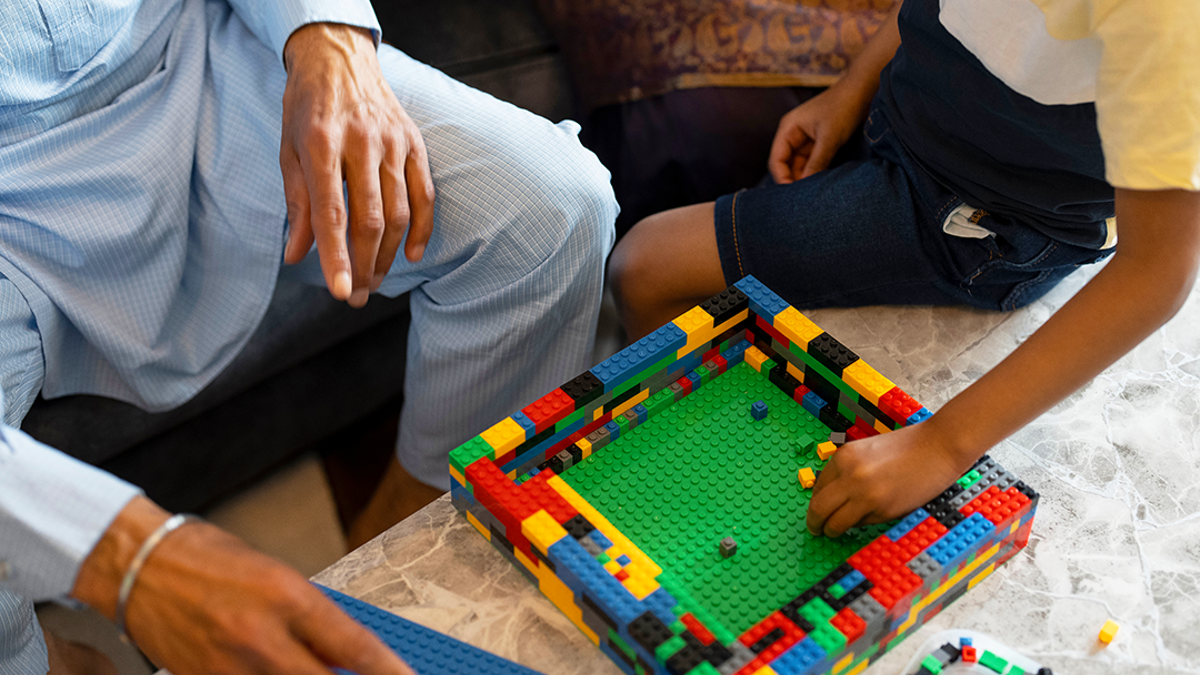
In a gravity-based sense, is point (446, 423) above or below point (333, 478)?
above

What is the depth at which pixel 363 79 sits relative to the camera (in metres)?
0.99

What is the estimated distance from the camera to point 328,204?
35.0 inches

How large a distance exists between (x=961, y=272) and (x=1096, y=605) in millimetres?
387

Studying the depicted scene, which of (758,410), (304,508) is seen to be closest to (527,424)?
(758,410)

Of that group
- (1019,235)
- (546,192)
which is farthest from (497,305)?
(1019,235)

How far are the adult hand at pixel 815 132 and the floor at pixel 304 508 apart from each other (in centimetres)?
35

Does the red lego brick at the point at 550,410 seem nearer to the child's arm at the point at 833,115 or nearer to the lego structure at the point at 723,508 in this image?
the lego structure at the point at 723,508

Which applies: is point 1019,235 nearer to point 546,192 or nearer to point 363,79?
point 546,192

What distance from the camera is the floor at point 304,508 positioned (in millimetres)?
1404

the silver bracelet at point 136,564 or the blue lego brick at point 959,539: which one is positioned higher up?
the silver bracelet at point 136,564

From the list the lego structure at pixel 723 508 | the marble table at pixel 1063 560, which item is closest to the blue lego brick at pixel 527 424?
the lego structure at pixel 723 508

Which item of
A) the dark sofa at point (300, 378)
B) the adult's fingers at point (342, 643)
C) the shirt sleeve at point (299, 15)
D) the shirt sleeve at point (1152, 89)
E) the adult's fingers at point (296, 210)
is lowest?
the dark sofa at point (300, 378)

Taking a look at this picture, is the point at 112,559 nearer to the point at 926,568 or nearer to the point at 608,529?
the point at 608,529

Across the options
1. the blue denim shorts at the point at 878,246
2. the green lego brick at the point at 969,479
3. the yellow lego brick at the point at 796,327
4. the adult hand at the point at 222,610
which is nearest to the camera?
the adult hand at the point at 222,610
